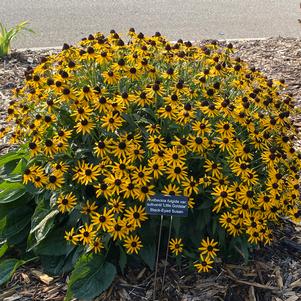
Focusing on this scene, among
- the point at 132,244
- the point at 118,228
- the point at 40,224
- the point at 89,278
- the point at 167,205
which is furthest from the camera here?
the point at 40,224

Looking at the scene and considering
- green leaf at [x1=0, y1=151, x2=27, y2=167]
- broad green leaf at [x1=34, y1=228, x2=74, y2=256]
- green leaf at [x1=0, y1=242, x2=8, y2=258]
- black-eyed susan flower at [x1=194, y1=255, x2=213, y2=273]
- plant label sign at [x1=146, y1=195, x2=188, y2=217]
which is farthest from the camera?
green leaf at [x1=0, y1=151, x2=27, y2=167]

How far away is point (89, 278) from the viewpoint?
114 inches


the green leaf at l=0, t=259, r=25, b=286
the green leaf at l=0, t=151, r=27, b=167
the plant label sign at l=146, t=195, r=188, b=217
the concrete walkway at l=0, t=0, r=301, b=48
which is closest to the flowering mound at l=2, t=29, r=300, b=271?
the plant label sign at l=146, t=195, r=188, b=217

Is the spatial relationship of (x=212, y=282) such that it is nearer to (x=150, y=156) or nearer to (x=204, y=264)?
(x=204, y=264)

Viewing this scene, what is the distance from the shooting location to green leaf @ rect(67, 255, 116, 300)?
287cm

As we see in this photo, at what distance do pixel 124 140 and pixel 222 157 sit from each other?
645mm

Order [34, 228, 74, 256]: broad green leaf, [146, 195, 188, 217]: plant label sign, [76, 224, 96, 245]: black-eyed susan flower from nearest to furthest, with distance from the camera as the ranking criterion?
1. [146, 195, 188, 217]: plant label sign
2. [76, 224, 96, 245]: black-eyed susan flower
3. [34, 228, 74, 256]: broad green leaf

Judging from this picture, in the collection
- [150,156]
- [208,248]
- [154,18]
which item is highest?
[150,156]

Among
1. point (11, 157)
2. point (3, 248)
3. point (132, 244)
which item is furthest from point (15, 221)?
point (132, 244)

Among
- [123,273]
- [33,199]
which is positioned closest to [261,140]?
[123,273]

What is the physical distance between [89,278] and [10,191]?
85 centimetres

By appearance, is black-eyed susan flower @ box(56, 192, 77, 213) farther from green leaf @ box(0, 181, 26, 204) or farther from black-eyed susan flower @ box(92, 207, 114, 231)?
green leaf @ box(0, 181, 26, 204)

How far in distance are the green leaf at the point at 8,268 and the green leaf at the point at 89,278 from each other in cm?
40

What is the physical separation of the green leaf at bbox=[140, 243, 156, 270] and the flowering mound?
0.06ft
